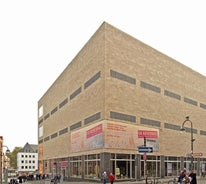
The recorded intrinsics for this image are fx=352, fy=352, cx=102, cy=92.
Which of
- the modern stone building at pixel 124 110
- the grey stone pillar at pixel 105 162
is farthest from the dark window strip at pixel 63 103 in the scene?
the grey stone pillar at pixel 105 162

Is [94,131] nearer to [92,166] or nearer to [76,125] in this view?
[92,166]

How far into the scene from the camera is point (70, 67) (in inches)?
2859

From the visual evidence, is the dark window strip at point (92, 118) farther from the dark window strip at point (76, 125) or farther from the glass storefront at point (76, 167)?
the glass storefront at point (76, 167)

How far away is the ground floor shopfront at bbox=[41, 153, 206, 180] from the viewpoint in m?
50.4

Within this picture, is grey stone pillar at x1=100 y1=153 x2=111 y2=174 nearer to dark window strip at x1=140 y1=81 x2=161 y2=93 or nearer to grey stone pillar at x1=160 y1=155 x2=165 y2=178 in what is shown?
dark window strip at x1=140 y1=81 x2=161 y2=93

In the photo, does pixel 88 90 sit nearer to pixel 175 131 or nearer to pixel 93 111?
pixel 93 111

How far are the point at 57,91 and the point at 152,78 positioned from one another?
30.5 m

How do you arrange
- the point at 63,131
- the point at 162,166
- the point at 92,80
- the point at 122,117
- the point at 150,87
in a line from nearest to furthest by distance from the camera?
the point at 122,117
the point at 92,80
the point at 150,87
the point at 162,166
the point at 63,131

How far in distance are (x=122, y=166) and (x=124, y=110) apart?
8365 mm

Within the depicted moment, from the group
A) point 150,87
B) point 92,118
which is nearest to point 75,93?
point 92,118

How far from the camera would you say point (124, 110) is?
53594 mm

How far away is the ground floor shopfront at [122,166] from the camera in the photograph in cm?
5044

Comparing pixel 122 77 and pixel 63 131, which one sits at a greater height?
pixel 122 77

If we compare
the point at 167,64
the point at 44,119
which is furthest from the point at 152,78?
the point at 44,119
